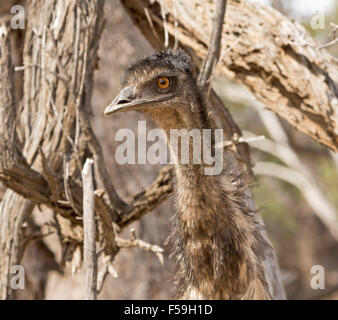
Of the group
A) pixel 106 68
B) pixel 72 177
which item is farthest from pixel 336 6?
pixel 72 177

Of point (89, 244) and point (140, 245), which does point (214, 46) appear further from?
point (89, 244)

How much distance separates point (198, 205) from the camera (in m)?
3.81

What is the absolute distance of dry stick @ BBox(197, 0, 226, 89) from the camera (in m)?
4.36

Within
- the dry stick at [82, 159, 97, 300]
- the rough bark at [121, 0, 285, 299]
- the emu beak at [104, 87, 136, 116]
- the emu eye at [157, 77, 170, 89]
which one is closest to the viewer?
the dry stick at [82, 159, 97, 300]

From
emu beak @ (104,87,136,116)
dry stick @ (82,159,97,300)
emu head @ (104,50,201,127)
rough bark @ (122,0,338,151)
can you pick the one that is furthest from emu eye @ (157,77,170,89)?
rough bark @ (122,0,338,151)

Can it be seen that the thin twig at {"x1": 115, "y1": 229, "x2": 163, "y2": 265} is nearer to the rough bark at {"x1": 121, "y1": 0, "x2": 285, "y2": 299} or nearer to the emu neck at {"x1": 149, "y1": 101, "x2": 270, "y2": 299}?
the emu neck at {"x1": 149, "y1": 101, "x2": 270, "y2": 299}

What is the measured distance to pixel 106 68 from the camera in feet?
22.6

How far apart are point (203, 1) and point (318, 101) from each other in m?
1.12

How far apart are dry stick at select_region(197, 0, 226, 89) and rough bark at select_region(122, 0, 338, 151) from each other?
86mm

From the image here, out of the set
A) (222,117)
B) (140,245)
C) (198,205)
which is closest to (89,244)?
(198,205)

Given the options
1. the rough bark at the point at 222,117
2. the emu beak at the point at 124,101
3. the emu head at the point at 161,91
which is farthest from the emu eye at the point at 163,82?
the rough bark at the point at 222,117

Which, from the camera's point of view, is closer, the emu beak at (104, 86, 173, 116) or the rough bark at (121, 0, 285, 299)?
the emu beak at (104, 86, 173, 116)

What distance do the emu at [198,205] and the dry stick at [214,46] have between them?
42 cm

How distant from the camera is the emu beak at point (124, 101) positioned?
12.0 feet
